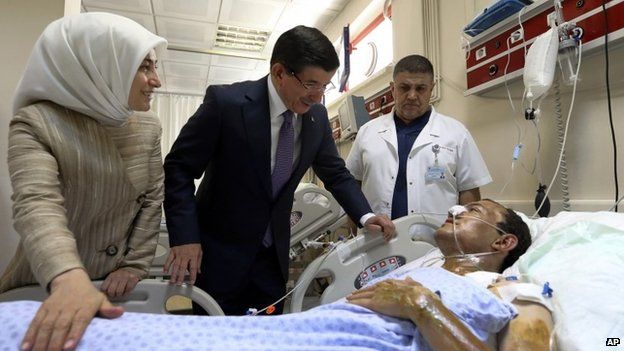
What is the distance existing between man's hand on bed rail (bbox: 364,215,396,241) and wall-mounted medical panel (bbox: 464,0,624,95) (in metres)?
0.97

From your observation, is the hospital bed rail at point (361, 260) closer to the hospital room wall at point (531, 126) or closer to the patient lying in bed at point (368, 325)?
the patient lying in bed at point (368, 325)

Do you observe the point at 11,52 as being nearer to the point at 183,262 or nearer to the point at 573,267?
the point at 183,262

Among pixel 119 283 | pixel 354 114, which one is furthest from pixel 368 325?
pixel 354 114

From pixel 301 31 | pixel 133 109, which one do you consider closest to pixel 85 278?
pixel 133 109

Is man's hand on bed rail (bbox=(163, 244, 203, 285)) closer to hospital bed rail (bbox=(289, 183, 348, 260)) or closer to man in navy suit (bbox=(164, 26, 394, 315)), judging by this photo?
man in navy suit (bbox=(164, 26, 394, 315))

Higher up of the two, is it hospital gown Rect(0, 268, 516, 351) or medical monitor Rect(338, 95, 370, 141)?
medical monitor Rect(338, 95, 370, 141)

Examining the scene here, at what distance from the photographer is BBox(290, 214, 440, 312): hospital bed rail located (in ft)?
4.92

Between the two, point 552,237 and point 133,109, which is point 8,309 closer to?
point 133,109

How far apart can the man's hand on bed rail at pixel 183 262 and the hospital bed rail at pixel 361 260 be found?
0.40 meters

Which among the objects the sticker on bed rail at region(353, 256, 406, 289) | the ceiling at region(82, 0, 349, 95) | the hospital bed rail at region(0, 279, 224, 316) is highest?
the ceiling at region(82, 0, 349, 95)

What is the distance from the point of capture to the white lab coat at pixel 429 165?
199 cm

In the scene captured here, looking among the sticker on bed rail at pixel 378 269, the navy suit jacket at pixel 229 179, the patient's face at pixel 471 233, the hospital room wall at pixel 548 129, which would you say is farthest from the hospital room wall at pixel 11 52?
the hospital room wall at pixel 548 129

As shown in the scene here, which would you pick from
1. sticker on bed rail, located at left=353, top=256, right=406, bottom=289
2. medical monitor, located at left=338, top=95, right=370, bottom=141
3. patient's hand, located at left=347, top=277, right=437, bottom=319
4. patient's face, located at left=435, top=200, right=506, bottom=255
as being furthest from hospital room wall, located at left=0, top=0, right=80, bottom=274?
medical monitor, located at left=338, top=95, right=370, bottom=141

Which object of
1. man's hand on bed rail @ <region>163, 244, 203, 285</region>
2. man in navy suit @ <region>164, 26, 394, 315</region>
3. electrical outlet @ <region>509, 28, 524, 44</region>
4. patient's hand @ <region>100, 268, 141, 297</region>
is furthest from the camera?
electrical outlet @ <region>509, 28, 524, 44</region>
